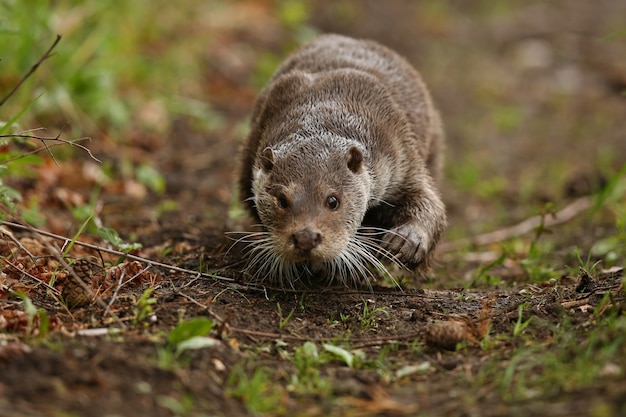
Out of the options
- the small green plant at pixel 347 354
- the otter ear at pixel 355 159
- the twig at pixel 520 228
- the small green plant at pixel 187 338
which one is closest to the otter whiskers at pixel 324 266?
the otter ear at pixel 355 159

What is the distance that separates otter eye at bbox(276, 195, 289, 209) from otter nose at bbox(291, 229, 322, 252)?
281 millimetres

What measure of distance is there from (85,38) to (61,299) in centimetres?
518

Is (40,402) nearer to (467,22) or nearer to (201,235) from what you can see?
(201,235)

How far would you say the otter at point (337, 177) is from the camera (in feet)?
15.3

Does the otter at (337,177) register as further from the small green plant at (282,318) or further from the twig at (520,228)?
the twig at (520,228)

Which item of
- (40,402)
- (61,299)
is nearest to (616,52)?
(61,299)

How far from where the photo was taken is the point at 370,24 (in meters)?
12.7

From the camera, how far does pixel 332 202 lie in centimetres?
472

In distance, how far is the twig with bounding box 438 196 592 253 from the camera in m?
6.93

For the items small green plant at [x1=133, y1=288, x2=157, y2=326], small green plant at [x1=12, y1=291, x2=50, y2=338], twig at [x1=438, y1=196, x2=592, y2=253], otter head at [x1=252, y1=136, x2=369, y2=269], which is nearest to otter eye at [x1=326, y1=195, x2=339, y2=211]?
otter head at [x1=252, y1=136, x2=369, y2=269]

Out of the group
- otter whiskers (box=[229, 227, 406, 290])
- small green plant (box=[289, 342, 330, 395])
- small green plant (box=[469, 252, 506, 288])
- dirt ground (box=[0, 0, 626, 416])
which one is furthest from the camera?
small green plant (box=[469, 252, 506, 288])

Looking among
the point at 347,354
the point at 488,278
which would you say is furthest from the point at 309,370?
the point at 488,278

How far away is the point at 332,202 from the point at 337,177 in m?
0.18

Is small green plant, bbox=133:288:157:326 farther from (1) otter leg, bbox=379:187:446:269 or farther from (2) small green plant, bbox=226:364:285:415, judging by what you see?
(1) otter leg, bbox=379:187:446:269
